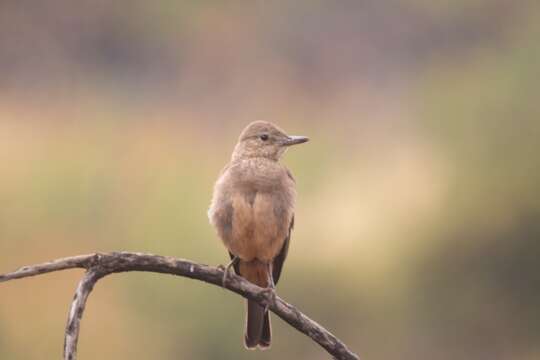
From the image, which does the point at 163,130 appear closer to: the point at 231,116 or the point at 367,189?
the point at 231,116

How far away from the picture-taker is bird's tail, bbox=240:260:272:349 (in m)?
5.00

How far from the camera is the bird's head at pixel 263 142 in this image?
17.0 ft

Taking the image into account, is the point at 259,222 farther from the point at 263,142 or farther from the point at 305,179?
the point at 305,179

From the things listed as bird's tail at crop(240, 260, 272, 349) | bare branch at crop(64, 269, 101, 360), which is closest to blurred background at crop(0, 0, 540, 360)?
bird's tail at crop(240, 260, 272, 349)

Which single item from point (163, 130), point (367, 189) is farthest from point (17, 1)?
point (367, 189)

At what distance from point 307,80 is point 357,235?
8.42m

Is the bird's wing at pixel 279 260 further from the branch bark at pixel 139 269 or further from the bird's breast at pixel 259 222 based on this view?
the branch bark at pixel 139 269

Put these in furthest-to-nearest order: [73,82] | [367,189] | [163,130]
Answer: [73,82] < [163,130] < [367,189]

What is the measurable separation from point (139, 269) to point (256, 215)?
197cm

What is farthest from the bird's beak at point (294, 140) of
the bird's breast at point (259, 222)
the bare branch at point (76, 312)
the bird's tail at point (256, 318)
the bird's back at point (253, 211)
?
the bare branch at point (76, 312)

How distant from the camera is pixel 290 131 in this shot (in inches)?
705

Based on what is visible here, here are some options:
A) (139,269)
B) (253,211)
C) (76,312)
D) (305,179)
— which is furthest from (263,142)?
(305,179)

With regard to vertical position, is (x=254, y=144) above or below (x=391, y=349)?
above

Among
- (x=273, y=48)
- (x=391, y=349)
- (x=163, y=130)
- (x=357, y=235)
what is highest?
(x=273, y=48)
